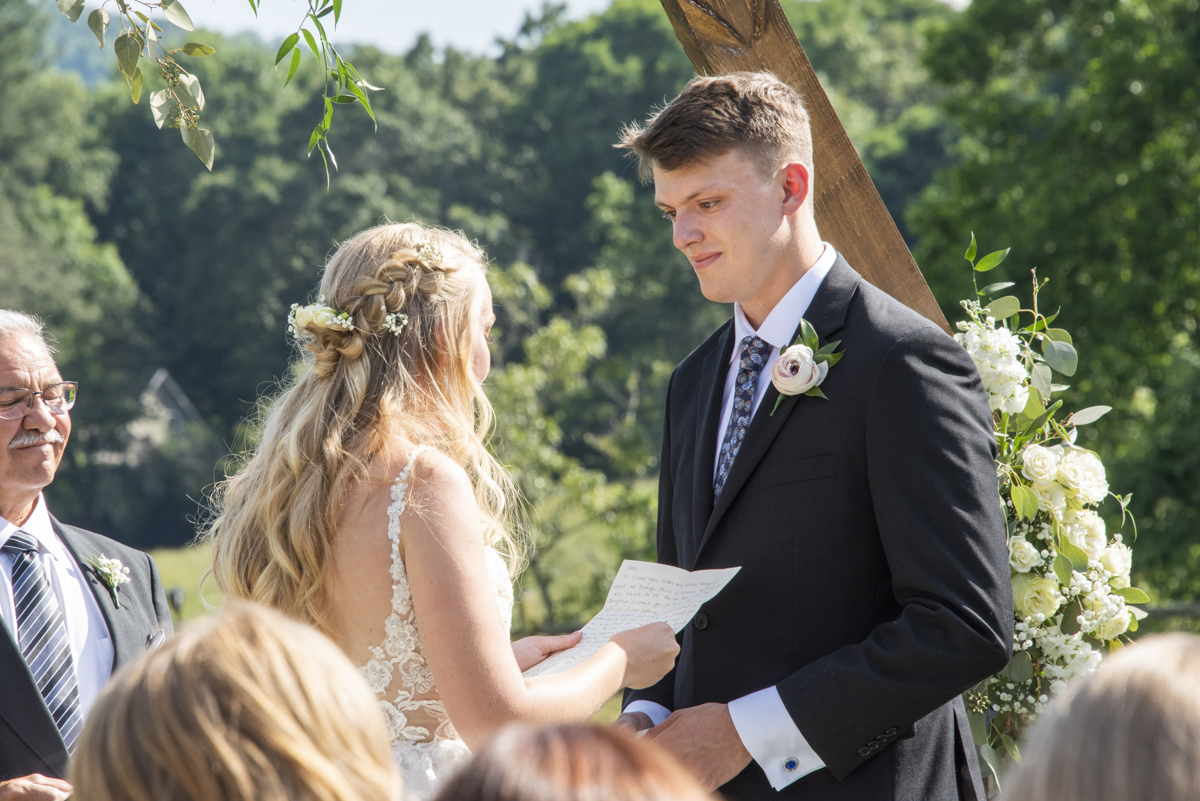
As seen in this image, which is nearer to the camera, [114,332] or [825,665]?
[825,665]

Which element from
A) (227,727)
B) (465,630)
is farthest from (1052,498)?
(227,727)

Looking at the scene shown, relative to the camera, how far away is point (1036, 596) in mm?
2635

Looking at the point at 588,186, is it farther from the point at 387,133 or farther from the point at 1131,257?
the point at 1131,257

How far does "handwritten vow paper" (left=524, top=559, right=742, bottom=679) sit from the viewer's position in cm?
228

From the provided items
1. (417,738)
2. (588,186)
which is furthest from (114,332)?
(417,738)

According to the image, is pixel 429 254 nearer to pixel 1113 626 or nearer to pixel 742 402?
pixel 742 402

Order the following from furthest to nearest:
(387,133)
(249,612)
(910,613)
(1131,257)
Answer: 1. (387,133)
2. (1131,257)
3. (910,613)
4. (249,612)

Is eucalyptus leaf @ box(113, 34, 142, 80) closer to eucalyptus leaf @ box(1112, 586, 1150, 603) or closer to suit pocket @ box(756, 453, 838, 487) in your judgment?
suit pocket @ box(756, 453, 838, 487)

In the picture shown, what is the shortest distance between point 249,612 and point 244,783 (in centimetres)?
19

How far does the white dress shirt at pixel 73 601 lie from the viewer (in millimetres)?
3014

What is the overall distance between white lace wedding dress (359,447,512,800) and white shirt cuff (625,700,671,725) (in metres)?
0.38

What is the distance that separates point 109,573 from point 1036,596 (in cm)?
255

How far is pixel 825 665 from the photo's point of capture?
85.8 inches

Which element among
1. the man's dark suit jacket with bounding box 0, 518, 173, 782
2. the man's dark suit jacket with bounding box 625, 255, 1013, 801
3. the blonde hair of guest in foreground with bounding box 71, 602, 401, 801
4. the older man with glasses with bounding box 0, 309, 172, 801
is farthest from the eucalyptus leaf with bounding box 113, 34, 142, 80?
the blonde hair of guest in foreground with bounding box 71, 602, 401, 801
